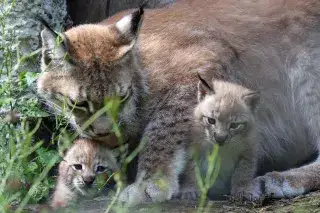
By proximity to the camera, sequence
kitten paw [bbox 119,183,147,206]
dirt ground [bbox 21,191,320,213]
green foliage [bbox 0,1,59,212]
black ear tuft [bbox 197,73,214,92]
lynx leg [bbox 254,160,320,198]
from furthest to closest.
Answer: lynx leg [bbox 254,160,320,198], black ear tuft [bbox 197,73,214,92], kitten paw [bbox 119,183,147,206], dirt ground [bbox 21,191,320,213], green foliage [bbox 0,1,59,212]

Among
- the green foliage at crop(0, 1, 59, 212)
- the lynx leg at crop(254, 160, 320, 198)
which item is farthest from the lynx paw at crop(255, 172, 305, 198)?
the green foliage at crop(0, 1, 59, 212)

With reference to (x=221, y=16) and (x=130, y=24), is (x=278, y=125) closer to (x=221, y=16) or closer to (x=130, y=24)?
(x=221, y=16)

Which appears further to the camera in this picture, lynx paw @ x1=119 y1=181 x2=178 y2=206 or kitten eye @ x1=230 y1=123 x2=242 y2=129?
kitten eye @ x1=230 y1=123 x2=242 y2=129

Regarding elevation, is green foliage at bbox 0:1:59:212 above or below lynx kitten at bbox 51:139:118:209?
above

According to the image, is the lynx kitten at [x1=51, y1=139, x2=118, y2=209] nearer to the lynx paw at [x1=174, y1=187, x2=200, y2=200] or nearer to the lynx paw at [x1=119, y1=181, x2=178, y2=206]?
the lynx paw at [x1=119, y1=181, x2=178, y2=206]

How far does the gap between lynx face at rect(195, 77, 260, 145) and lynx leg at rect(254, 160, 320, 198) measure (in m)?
0.41

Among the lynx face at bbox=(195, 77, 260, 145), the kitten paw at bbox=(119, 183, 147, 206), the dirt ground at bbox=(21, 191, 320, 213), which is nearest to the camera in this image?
the dirt ground at bbox=(21, 191, 320, 213)

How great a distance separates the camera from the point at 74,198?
206 inches

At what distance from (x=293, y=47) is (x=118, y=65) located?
1592 mm

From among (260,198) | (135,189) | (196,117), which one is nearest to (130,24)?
(196,117)

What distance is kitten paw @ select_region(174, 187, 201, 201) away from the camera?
5215 mm

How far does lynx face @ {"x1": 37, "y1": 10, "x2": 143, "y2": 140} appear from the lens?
16.7ft

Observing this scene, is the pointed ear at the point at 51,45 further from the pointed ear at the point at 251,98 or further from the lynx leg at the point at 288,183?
the lynx leg at the point at 288,183

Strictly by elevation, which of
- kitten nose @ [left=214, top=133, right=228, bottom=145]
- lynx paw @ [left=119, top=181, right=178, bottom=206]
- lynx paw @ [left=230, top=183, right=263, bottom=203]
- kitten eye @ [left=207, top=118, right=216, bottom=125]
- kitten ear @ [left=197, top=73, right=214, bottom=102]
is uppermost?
kitten ear @ [left=197, top=73, right=214, bottom=102]
